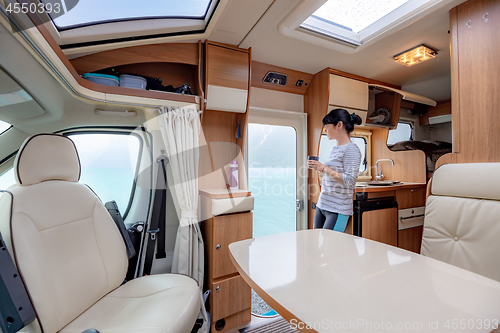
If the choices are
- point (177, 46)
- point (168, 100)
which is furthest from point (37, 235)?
point (177, 46)

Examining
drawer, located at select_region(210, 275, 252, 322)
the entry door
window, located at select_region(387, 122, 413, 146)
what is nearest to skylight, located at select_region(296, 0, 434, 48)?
the entry door

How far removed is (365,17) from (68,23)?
2256mm

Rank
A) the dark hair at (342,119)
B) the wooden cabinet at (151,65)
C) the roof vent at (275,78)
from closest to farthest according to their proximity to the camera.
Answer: the wooden cabinet at (151,65)
the dark hair at (342,119)
the roof vent at (275,78)

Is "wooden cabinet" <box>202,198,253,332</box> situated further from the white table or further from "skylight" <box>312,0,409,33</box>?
"skylight" <box>312,0,409,33</box>

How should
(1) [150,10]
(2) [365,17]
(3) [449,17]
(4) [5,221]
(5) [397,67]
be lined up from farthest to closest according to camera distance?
(5) [397,67] < (2) [365,17] < (3) [449,17] < (1) [150,10] < (4) [5,221]

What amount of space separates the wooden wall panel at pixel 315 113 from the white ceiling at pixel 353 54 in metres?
0.16

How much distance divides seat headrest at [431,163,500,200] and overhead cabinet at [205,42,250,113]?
170 centimetres

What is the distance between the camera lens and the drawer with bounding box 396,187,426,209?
110 inches

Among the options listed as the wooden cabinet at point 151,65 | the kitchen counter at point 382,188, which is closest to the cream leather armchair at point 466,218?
the kitchen counter at point 382,188

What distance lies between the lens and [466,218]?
4.07 feet

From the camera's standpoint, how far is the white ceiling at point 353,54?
1.76 m

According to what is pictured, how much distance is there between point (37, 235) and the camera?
98 centimetres

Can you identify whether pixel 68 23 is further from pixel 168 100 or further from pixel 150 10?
pixel 168 100

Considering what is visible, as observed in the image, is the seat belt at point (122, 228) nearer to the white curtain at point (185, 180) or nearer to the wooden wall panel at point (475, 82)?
the white curtain at point (185, 180)
